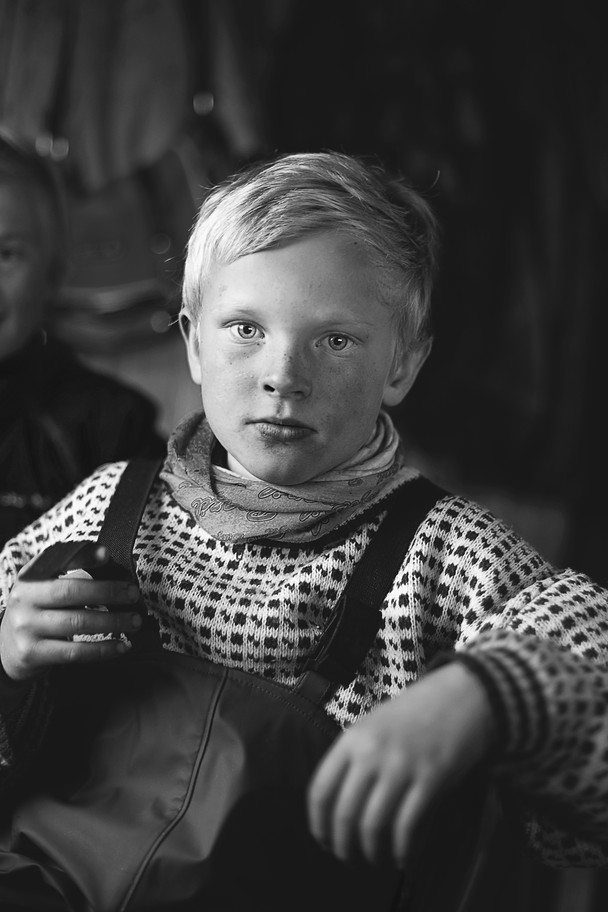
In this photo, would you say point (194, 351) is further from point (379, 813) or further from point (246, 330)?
point (379, 813)

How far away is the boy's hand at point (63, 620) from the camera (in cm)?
66

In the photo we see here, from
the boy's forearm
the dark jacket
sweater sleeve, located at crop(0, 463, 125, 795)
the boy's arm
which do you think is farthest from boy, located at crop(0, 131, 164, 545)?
the boy's forearm

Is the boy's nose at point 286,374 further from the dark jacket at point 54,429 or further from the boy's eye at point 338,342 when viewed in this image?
the dark jacket at point 54,429

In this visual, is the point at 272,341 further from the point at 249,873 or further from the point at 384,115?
the point at 384,115

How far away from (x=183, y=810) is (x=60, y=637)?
150mm

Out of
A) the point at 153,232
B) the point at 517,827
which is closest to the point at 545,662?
the point at 517,827

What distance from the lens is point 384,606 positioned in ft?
2.43

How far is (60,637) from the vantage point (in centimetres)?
68

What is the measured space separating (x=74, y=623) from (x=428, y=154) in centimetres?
125

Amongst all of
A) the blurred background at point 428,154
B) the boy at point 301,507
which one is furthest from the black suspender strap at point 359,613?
the blurred background at point 428,154

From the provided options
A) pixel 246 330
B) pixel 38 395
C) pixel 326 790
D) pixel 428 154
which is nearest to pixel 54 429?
pixel 38 395

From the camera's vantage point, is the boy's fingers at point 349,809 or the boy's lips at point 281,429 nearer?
the boy's fingers at point 349,809

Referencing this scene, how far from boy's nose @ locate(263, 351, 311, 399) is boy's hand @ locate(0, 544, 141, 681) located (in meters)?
0.18

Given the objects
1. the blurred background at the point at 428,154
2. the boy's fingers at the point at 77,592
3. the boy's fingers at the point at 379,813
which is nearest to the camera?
the boy's fingers at the point at 379,813
